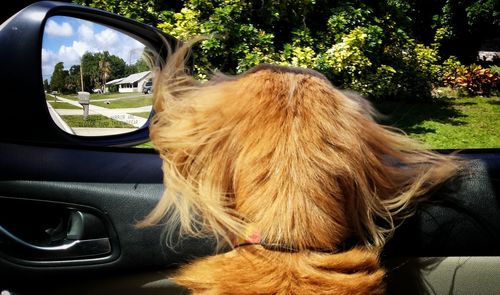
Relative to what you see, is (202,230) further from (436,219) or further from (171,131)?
(436,219)

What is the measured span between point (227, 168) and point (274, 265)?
0.33m

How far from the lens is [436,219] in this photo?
1.57 m

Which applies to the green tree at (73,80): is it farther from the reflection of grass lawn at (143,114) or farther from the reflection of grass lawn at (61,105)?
the reflection of grass lawn at (143,114)

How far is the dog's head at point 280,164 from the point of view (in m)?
1.27

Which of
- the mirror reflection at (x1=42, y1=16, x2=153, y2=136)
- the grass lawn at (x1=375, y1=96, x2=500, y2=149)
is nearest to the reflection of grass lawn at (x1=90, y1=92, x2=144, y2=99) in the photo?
the mirror reflection at (x1=42, y1=16, x2=153, y2=136)

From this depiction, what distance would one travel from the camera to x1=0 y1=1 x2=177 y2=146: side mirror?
1536mm

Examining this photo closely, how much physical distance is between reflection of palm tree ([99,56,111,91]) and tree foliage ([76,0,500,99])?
2.64m

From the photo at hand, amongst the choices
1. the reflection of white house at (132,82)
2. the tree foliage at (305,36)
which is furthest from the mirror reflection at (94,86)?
the tree foliage at (305,36)

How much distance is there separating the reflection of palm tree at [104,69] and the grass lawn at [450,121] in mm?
3719

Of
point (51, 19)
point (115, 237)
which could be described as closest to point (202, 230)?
point (115, 237)

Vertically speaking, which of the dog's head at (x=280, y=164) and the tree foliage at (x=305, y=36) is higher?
the tree foliage at (x=305, y=36)

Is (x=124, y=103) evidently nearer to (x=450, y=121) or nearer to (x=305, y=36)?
(x=305, y=36)

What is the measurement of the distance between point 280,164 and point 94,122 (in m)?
1.09

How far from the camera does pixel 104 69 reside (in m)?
2.29
